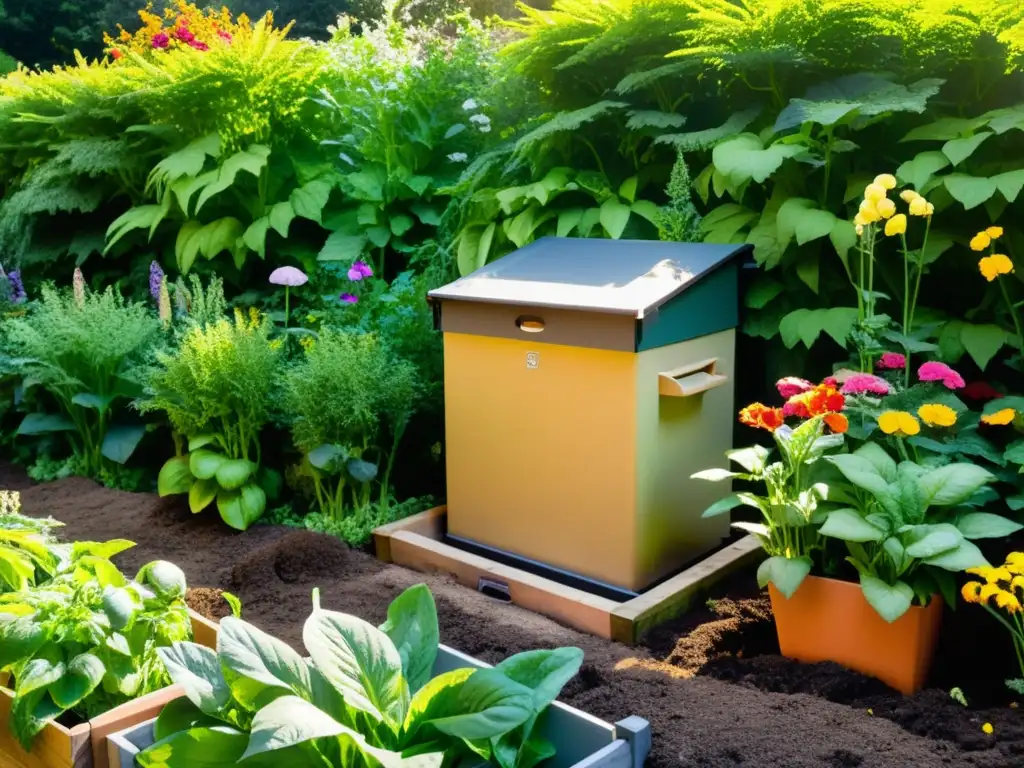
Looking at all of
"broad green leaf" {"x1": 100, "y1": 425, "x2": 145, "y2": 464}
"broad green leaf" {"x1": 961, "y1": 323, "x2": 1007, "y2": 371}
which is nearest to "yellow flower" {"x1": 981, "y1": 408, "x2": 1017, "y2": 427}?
"broad green leaf" {"x1": 961, "y1": 323, "x2": 1007, "y2": 371}

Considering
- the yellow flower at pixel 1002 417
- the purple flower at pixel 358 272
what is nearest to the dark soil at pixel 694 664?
the yellow flower at pixel 1002 417

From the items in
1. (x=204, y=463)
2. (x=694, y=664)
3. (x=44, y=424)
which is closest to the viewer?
(x=694, y=664)

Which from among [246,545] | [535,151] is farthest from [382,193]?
[246,545]

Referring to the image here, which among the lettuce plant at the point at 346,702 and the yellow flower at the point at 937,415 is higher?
the yellow flower at the point at 937,415

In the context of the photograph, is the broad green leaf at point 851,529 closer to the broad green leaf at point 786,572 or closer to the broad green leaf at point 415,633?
the broad green leaf at point 786,572

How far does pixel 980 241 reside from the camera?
2461 millimetres

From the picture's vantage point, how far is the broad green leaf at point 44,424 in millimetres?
4215

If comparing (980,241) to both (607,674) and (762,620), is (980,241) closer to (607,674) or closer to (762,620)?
(762,620)

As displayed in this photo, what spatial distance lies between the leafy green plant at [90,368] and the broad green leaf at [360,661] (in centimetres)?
255

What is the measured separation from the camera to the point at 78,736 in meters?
1.81

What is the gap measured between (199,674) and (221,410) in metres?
1.83

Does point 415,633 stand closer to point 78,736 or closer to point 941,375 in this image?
point 78,736

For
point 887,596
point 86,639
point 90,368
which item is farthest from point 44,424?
point 887,596

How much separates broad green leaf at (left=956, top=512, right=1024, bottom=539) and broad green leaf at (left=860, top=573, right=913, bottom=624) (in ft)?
0.62
